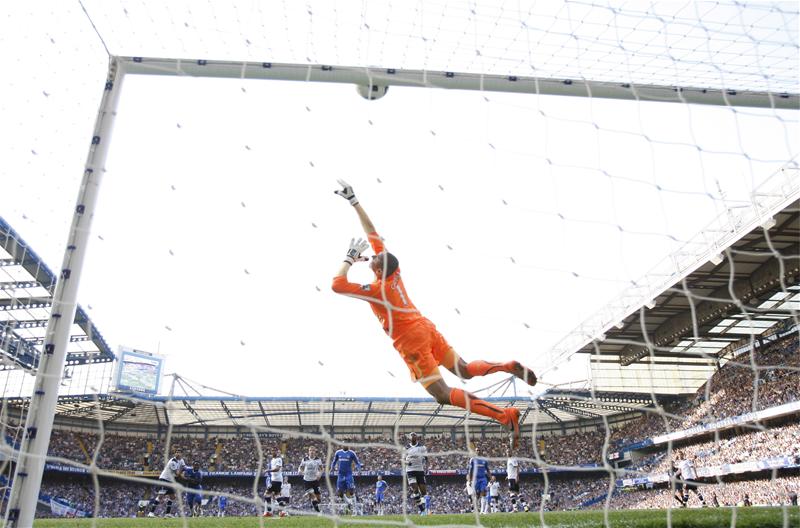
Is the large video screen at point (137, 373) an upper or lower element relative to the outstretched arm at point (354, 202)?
upper

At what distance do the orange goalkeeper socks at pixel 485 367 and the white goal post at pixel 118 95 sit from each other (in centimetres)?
213

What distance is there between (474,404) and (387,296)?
1.07 m

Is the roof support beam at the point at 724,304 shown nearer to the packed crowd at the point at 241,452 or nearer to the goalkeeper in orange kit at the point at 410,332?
the packed crowd at the point at 241,452

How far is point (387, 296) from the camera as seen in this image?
173 inches

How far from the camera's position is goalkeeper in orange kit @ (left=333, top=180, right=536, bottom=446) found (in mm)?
4305

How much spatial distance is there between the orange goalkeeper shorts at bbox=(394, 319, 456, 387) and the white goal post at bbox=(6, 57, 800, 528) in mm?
1838

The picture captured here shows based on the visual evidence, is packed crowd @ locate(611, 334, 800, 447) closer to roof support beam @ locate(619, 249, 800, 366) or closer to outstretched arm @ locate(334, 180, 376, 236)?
roof support beam @ locate(619, 249, 800, 366)

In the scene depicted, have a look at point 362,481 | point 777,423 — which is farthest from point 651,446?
point 362,481

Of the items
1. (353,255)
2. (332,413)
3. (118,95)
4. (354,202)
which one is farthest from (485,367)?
(332,413)

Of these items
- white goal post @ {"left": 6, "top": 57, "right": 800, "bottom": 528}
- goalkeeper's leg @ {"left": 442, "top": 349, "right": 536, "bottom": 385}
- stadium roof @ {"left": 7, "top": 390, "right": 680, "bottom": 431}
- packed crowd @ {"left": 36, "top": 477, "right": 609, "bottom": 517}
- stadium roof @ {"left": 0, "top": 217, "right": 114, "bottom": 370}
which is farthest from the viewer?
stadium roof @ {"left": 7, "top": 390, "right": 680, "bottom": 431}

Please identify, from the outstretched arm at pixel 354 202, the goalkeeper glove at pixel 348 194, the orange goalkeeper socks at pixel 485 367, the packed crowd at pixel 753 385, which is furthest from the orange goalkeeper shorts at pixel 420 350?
the packed crowd at pixel 753 385

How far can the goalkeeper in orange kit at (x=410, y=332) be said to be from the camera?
4.30m

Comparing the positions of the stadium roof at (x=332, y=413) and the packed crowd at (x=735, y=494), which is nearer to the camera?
the packed crowd at (x=735, y=494)

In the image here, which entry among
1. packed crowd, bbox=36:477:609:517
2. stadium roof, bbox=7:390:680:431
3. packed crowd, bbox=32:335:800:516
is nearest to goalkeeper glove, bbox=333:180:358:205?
packed crowd, bbox=32:335:800:516
